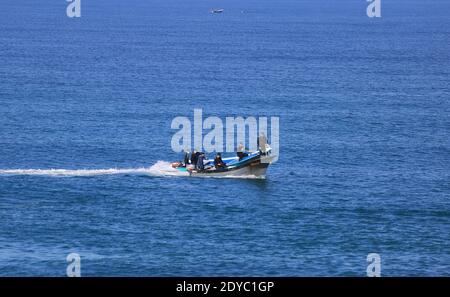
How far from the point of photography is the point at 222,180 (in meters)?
77.0

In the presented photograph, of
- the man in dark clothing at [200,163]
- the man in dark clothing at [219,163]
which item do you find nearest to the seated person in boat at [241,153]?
the man in dark clothing at [219,163]

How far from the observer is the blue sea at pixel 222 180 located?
57219 millimetres

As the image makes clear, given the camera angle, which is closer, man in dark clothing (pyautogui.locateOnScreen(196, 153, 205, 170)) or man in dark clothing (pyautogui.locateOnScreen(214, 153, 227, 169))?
man in dark clothing (pyautogui.locateOnScreen(214, 153, 227, 169))

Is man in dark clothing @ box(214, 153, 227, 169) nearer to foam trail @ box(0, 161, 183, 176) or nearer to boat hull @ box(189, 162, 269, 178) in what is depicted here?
boat hull @ box(189, 162, 269, 178)

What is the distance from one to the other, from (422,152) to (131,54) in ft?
321

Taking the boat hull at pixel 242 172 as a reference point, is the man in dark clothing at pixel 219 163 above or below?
above

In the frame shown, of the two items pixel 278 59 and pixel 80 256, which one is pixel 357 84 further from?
pixel 80 256

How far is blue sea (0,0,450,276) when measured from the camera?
5722 centimetres

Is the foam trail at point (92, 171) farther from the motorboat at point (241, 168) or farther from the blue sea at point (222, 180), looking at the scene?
the motorboat at point (241, 168)

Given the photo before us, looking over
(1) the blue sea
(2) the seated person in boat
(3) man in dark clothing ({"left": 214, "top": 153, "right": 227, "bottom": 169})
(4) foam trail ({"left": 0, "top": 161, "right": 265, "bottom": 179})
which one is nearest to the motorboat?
(2) the seated person in boat

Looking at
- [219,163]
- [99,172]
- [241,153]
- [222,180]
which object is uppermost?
[241,153]

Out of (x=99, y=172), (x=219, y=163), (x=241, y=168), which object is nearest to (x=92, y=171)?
(x=99, y=172)

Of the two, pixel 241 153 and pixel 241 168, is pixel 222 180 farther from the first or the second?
pixel 241 153
